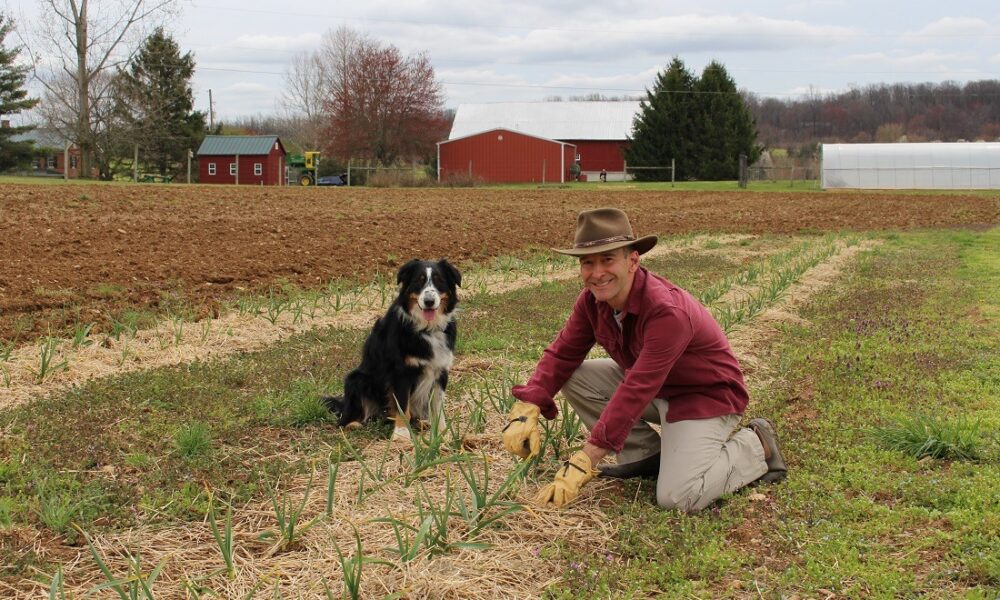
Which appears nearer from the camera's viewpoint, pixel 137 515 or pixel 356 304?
pixel 137 515

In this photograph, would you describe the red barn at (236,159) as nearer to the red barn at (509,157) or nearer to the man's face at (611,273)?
the red barn at (509,157)

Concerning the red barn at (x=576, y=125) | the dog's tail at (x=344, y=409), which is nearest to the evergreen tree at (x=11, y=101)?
the red barn at (x=576, y=125)

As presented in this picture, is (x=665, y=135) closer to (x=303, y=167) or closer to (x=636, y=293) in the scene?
(x=303, y=167)

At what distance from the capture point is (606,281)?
4.45 meters

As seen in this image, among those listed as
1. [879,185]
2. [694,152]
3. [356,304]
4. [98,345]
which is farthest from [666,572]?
[694,152]

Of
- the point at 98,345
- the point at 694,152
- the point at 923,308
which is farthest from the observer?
the point at 694,152

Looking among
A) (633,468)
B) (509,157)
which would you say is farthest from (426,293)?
(509,157)

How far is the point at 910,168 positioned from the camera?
45.6 metres

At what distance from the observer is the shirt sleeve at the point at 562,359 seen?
15.8 ft

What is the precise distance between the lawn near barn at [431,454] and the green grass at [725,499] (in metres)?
0.02

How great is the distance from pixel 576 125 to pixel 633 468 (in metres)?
65.4

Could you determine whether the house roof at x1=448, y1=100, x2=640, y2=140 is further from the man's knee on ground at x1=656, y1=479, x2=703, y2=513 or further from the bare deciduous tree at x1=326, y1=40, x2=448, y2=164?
the man's knee on ground at x1=656, y1=479, x2=703, y2=513

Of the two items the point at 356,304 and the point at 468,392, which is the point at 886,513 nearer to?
the point at 468,392

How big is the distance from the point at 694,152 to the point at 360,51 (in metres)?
32.9
